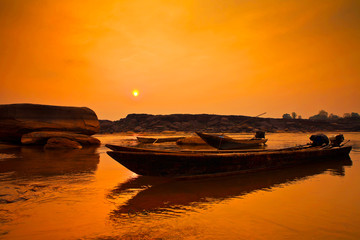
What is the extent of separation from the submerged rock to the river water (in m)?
10.3

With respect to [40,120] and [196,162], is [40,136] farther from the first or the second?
[196,162]

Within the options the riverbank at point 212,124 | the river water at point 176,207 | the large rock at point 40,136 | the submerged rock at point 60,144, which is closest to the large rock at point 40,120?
the large rock at point 40,136

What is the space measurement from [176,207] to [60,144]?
15.6m

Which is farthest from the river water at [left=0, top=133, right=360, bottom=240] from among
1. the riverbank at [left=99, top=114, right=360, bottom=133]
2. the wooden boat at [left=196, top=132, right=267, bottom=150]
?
the riverbank at [left=99, top=114, right=360, bottom=133]

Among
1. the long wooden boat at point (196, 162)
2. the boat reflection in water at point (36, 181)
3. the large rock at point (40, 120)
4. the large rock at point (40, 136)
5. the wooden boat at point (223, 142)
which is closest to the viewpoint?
the boat reflection in water at point (36, 181)

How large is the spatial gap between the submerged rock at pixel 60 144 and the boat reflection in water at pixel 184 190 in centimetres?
1221

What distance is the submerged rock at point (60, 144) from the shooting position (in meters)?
17.0

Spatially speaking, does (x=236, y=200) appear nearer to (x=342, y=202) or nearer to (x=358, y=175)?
(x=342, y=202)

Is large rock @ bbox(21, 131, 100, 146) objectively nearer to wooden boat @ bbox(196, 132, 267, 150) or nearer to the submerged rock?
the submerged rock

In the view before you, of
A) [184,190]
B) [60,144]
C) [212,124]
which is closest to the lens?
[184,190]

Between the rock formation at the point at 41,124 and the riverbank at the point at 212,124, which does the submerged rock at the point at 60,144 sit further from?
the riverbank at the point at 212,124

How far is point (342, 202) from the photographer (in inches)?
197

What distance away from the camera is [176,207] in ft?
14.9

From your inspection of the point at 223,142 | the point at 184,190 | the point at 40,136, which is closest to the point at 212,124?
the point at 223,142
